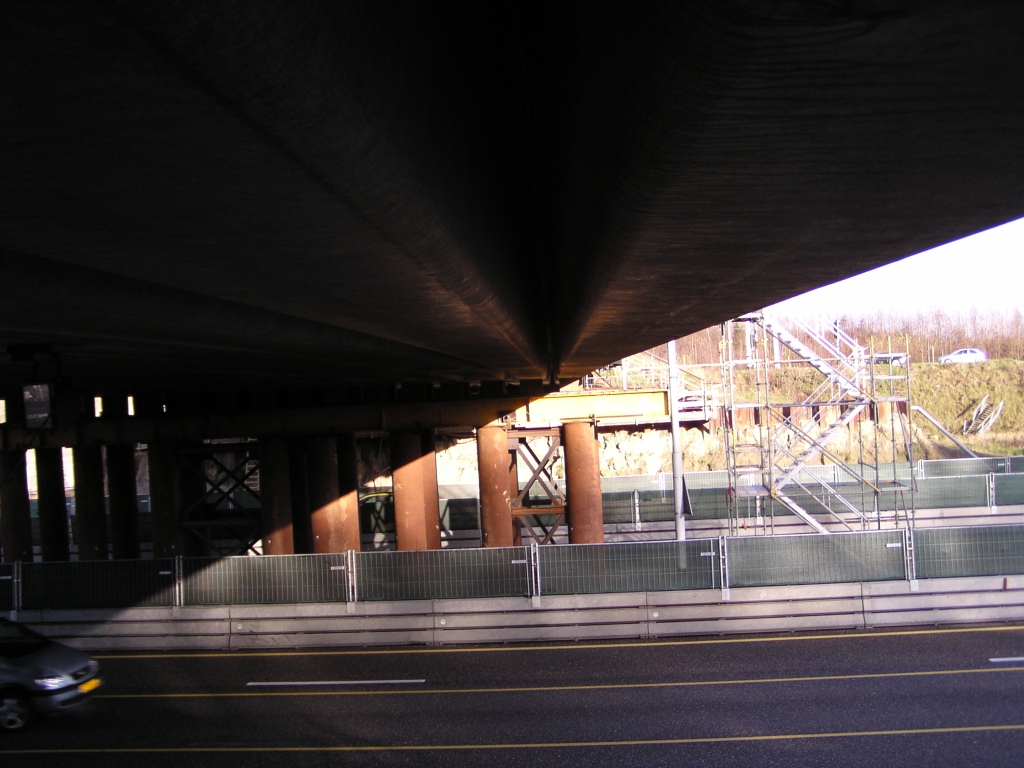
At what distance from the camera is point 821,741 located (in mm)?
9305

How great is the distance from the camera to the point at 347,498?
21.4 meters

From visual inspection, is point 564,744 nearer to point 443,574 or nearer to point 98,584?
point 443,574

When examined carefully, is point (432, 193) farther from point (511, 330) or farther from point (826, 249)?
point (511, 330)

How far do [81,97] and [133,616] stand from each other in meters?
15.8

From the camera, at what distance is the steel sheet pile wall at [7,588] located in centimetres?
Result: 1675

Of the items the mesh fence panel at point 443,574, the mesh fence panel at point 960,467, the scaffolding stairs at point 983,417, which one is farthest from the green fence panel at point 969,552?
the scaffolding stairs at point 983,417

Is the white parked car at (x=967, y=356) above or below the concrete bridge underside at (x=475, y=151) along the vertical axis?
above

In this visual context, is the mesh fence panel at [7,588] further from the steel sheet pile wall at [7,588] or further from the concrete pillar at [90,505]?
the concrete pillar at [90,505]

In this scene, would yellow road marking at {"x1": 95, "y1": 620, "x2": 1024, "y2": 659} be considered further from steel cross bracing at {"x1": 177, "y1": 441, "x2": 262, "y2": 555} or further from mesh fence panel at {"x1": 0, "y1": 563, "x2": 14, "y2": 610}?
steel cross bracing at {"x1": 177, "y1": 441, "x2": 262, "y2": 555}

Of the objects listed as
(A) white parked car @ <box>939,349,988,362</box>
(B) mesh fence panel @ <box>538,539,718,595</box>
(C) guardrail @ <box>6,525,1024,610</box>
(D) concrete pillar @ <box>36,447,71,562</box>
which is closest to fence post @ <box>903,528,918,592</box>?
(C) guardrail @ <box>6,525,1024,610</box>

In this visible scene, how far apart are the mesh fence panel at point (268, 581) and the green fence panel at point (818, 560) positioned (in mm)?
6852

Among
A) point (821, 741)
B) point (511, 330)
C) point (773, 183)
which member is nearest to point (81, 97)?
point (773, 183)

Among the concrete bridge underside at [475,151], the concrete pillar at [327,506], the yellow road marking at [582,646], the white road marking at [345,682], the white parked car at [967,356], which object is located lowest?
the yellow road marking at [582,646]

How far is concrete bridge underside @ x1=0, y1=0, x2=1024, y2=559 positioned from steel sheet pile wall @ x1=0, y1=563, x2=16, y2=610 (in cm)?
1137
